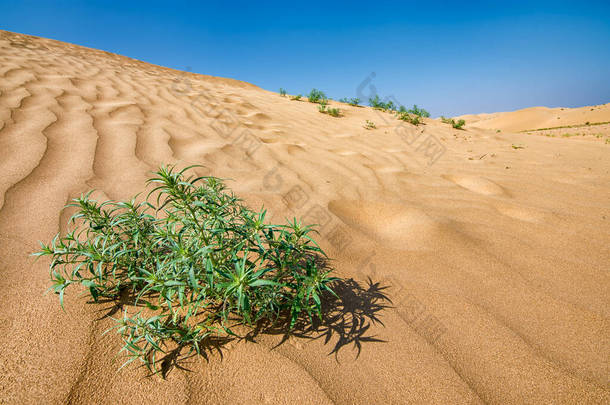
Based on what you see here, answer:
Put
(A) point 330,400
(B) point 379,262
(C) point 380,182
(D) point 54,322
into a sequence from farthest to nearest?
(C) point 380,182 → (B) point 379,262 → (D) point 54,322 → (A) point 330,400

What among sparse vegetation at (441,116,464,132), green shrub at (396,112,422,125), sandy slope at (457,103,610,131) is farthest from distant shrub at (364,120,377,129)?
sandy slope at (457,103,610,131)

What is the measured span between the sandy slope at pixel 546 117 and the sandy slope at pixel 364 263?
14.6 metres

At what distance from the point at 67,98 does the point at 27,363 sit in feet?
12.5

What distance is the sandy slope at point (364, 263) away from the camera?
868mm

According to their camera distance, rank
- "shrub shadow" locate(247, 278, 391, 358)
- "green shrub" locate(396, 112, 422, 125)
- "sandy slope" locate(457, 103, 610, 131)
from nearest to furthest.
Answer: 1. "shrub shadow" locate(247, 278, 391, 358)
2. "green shrub" locate(396, 112, 422, 125)
3. "sandy slope" locate(457, 103, 610, 131)

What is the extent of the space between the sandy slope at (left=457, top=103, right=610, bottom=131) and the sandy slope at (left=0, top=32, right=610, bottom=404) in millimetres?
14640

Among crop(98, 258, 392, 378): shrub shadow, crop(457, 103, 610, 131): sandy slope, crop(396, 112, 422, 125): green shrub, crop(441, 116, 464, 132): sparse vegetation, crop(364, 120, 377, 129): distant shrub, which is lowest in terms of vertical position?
crop(98, 258, 392, 378): shrub shadow

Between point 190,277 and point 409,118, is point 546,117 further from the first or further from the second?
point 190,277

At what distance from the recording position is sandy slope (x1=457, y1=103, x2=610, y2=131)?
47.0 ft

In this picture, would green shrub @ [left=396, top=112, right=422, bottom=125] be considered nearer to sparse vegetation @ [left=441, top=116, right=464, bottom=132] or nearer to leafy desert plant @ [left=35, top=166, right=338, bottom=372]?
sparse vegetation @ [left=441, top=116, right=464, bottom=132]

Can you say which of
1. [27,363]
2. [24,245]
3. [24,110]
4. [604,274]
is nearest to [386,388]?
[27,363]

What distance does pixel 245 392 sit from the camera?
0.84 metres

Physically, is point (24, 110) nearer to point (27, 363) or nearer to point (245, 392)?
point (27, 363)

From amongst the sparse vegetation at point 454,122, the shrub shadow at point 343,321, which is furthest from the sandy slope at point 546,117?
the shrub shadow at point 343,321
